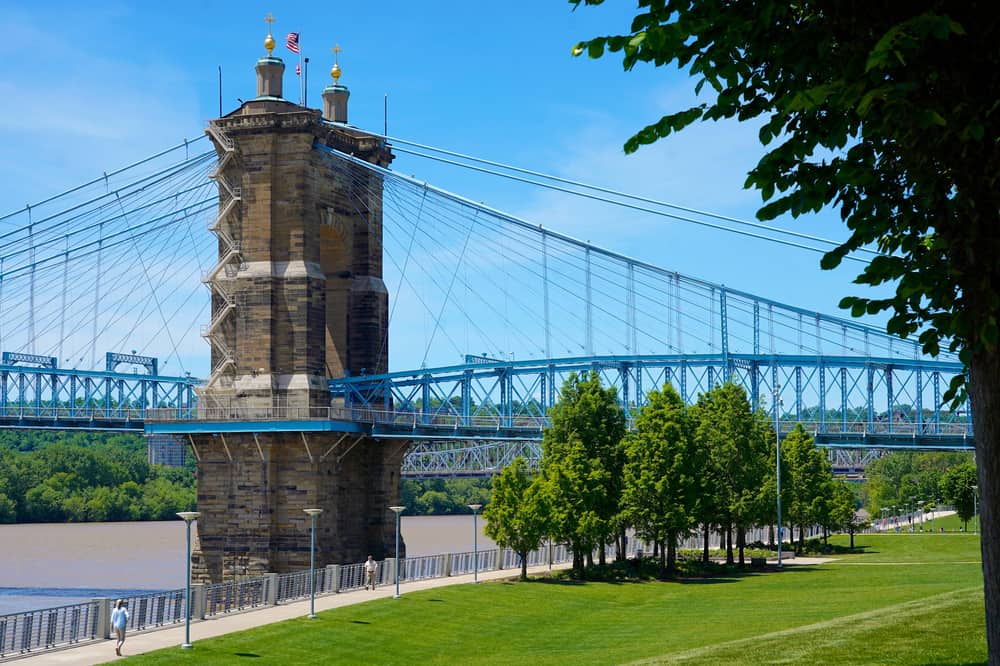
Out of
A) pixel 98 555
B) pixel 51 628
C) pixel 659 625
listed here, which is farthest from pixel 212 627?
pixel 98 555

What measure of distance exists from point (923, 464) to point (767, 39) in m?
161

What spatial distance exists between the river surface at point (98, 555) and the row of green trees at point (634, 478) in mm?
28537

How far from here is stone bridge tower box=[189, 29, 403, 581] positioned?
68125 millimetres

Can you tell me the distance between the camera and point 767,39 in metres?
12.7

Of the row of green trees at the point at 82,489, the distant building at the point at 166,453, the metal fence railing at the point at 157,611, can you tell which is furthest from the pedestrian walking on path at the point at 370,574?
the distant building at the point at 166,453

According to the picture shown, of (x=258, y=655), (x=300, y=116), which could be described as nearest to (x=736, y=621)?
(x=258, y=655)

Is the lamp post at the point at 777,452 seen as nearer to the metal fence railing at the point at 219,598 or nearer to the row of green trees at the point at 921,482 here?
the metal fence railing at the point at 219,598

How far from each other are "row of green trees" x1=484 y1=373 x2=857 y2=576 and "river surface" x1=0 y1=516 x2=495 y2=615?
28537 millimetres

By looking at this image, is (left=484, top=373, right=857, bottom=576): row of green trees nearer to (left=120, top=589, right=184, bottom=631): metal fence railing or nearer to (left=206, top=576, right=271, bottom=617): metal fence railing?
(left=206, top=576, right=271, bottom=617): metal fence railing

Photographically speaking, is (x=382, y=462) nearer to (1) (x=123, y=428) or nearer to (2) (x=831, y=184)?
(1) (x=123, y=428)

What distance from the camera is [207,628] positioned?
4091 cm

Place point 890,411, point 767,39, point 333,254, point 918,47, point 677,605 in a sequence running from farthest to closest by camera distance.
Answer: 1. point 890,411
2. point 333,254
3. point 677,605
4. point 767,39
5. point 918,47

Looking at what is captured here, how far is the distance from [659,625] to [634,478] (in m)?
20.2

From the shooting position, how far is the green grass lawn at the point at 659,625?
26.4m
